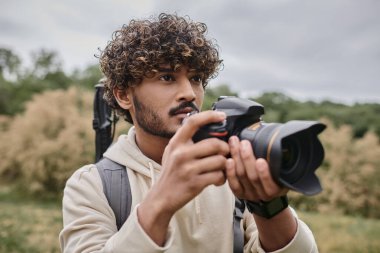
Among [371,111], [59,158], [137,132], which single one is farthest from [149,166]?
[371,111]

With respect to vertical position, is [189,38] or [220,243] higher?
[189,38]

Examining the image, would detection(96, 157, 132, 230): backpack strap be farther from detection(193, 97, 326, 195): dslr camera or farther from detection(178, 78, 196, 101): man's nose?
detection(193, 97, 326, 195): dslr camera

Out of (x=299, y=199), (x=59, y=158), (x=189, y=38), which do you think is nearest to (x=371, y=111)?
(x=299, y=199)

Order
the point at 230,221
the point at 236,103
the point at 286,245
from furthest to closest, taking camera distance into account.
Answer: the point at 230,221, the point at 286,245, the point at 236,103

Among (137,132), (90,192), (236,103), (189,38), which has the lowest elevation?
(90,192)

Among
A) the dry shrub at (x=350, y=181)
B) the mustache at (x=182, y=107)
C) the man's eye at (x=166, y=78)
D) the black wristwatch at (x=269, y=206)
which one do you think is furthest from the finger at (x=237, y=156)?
the dry shrub at (x=350, y=181)

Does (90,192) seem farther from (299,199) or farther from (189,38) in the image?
(299,199)

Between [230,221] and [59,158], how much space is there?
24.9 metres

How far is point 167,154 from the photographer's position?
1.52 meters

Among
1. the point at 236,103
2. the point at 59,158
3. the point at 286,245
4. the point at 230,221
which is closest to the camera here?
the point at 236,103

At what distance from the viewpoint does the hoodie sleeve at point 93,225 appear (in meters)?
1.55

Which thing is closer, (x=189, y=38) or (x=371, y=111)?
(x=189, y=38)

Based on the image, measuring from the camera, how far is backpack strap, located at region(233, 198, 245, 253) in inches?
82.5

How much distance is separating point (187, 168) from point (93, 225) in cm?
66
